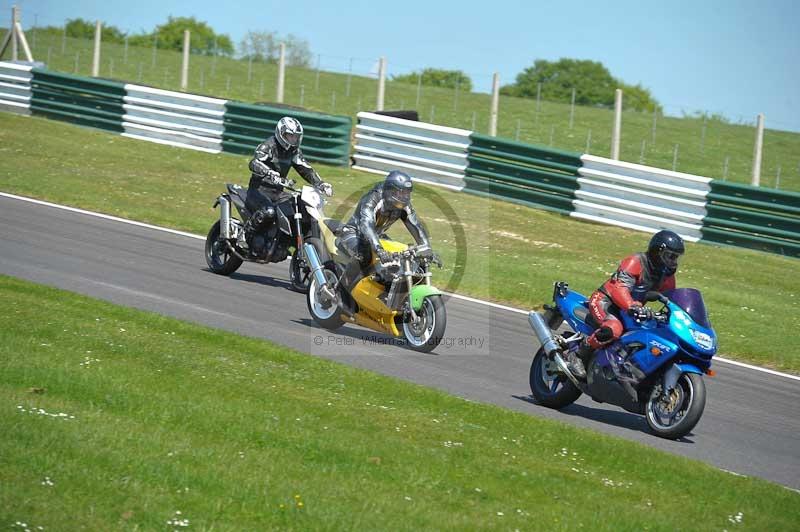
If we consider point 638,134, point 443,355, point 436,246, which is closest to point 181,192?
point 436,246

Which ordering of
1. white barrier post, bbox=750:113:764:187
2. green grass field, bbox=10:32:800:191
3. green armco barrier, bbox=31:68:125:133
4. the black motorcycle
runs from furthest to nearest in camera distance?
green grass field, bbox=10:32:800:191 → green armco barrier, bbox=31:68:125:133 → white barrier post, bbox=750:113:764:187 → the black motorcycle

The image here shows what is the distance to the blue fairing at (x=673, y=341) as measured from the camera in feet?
28.5

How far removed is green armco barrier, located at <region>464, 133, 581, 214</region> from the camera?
71.8ft

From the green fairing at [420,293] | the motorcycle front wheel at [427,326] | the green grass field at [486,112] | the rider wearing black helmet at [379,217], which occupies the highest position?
the green grass field at [486,112]

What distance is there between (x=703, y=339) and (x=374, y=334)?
13.8ft

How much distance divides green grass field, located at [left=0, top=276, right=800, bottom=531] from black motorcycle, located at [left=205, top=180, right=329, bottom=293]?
164 inches

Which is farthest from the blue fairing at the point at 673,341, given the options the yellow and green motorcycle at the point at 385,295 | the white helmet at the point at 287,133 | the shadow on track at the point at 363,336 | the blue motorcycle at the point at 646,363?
the white helmet at the point at 287,133

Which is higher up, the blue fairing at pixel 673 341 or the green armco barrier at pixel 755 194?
the green armco barrier at pixel 755 194

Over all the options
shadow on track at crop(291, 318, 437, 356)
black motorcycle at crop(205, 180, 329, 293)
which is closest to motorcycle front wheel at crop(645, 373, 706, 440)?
shadow on track at crop(291, 318, 437, 356)

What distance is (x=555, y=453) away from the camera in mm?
7691

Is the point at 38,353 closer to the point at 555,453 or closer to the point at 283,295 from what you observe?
the point at 555,453

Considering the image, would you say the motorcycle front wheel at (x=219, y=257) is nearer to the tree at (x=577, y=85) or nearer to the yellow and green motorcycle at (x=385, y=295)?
the yellow and green motorcycle at (x=385, y=295)

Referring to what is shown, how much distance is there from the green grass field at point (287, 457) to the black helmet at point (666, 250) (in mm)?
1684

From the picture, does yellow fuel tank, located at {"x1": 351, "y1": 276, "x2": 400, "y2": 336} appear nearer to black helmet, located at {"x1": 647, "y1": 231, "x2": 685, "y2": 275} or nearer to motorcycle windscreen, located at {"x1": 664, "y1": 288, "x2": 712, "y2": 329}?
black helmet, located at {"x1": 647, "y1": 231, "x2": 685, "y2": 275}
